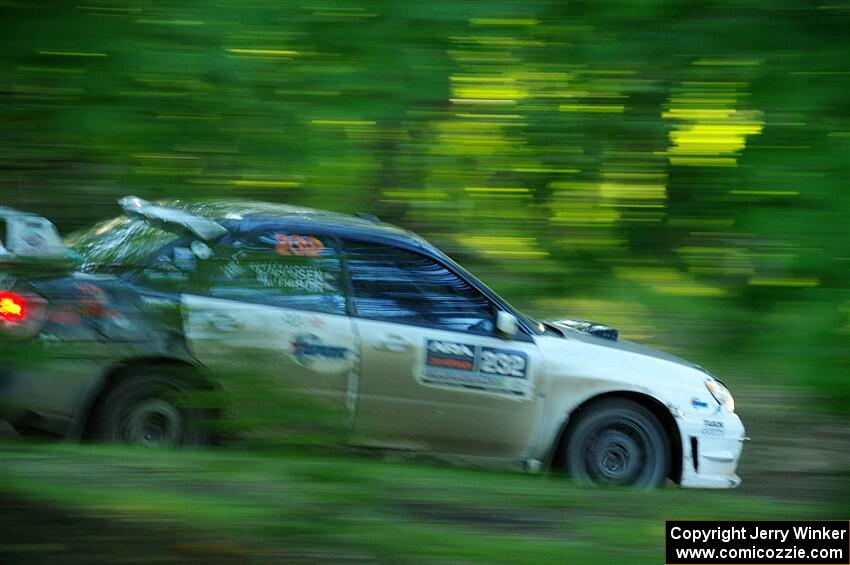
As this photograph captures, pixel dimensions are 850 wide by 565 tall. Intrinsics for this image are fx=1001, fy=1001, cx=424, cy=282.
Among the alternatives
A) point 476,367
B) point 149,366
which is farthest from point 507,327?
point 149,366

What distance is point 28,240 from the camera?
3084 mm

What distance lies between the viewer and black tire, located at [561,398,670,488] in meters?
6.07

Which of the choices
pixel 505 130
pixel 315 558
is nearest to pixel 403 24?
pixel 505 130

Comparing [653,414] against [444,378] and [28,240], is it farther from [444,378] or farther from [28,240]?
[28,240]

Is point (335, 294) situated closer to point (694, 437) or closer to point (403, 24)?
point (403, 24)

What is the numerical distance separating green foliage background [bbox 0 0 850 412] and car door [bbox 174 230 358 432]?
23 cm

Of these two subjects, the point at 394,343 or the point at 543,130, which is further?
the point at 394,343

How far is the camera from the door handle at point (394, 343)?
17.5 ft

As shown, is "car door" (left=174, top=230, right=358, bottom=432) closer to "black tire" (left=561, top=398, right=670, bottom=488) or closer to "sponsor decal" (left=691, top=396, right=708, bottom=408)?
"black tire" (left=561, top=398, right=670, bottom=488)

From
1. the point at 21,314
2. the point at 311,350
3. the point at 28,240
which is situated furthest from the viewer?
the point at 311,350

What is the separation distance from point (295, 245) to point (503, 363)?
299 cm

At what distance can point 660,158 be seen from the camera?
9.16ft

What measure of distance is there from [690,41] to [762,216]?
0.51 meters

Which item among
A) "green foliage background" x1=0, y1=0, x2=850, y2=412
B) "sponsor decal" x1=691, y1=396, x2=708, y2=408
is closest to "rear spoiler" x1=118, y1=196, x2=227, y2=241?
"green foliage background" x1=0, y1=0, x2=850, y2=412
